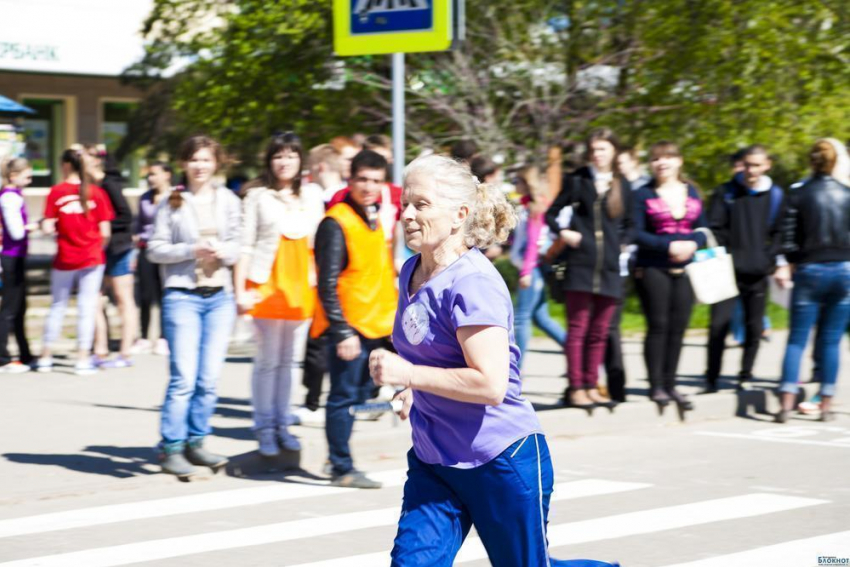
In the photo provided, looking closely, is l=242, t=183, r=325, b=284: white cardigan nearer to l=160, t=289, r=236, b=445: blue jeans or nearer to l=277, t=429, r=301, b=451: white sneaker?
l=160, t=289, r=236, b=445: blue jeans

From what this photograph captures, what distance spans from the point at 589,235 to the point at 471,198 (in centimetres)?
536

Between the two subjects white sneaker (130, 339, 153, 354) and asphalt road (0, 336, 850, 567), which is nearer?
asphalt road (0, 336, 850, 567)

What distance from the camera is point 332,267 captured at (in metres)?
7.41

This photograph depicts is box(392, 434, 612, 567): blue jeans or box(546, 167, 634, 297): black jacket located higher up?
box(546, 167, 634, 297): black jacket

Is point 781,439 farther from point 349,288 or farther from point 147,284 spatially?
point 147,284

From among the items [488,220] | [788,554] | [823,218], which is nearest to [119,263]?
[823,218]

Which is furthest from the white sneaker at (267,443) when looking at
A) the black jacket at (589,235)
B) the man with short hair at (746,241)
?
the man with short hair at (746,241)

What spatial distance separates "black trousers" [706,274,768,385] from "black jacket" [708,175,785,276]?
0.39 ft

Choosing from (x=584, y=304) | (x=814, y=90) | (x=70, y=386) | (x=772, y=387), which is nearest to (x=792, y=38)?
(x=814, y=90)

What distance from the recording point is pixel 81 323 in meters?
11.4

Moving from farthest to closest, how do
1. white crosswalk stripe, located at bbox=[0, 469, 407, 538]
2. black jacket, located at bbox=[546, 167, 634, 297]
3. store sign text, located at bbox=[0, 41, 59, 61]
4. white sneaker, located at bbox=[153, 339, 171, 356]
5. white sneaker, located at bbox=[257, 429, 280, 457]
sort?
store sign text, located at bbox=[0, 41, 59, 61] → white sneaker, located at bbox=[153, 339, 171, 356] → black jacket, located at bbox=[546, 167, 634, 297] → white sneaker, located at bbox=[257, 429, 280, 457] → white crosswalk stripe, located at bbox=[0, 469, 407, 538]

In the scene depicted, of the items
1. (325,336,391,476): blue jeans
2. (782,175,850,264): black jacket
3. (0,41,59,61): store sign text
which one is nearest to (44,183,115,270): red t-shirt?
(325,336,391,476): blue jeans

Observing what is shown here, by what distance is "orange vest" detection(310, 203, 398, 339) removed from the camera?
7.53 meters

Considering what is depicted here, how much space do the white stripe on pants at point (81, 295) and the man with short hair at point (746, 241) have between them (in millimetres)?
5064
